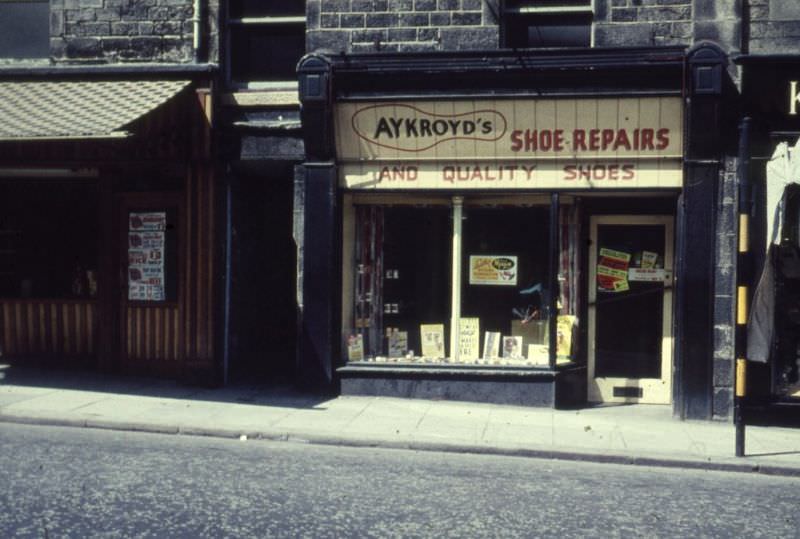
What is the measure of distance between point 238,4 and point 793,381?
861 cm

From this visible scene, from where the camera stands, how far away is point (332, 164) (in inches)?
450

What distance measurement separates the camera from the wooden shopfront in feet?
38.3

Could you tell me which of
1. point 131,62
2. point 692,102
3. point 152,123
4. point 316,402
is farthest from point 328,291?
point 692,102

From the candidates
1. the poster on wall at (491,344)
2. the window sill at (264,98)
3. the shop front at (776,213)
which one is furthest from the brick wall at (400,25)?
the poster on wall at (491,344)

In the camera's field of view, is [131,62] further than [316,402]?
Yes

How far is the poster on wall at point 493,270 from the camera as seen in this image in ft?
38.1

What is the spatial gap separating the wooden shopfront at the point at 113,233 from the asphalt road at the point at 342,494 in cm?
343

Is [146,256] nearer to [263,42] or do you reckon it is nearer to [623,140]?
[263,42]

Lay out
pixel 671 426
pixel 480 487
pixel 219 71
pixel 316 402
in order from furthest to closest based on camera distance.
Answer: pixel 219 71
pixel 316 402
pixel 671 426
pixel 480 487

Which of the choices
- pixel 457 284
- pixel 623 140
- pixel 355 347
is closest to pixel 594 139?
pixel 623 140

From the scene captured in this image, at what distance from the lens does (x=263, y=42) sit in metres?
12.1

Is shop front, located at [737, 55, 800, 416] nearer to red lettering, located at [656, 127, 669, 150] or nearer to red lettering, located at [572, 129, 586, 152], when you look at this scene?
red lettering, located at [656, 127, 669, 150]

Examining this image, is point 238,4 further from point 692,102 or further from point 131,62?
point 692,102

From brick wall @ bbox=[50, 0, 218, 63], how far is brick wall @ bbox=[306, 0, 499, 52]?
153 centimetres
